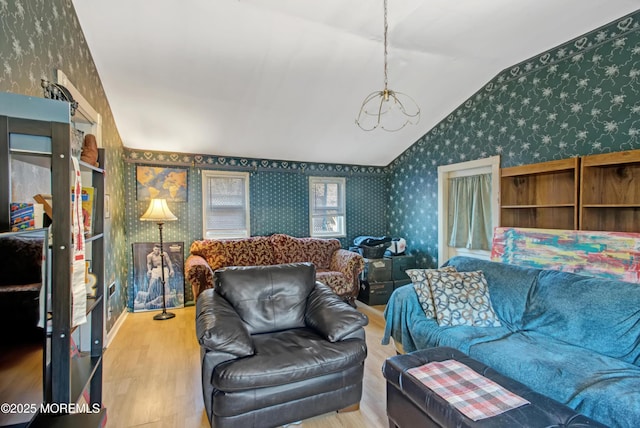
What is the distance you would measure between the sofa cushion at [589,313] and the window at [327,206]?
3.24m

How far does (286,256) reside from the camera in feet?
14.6

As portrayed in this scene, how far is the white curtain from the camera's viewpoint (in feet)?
12.5

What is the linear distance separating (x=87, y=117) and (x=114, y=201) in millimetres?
1233

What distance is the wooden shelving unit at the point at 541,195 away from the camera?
2.91 metres

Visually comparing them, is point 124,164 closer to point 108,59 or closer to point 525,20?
point 108,59

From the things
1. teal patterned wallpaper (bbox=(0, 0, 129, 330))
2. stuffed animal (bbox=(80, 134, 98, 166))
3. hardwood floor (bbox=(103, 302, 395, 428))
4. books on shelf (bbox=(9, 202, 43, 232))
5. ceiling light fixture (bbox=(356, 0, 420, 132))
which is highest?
ceiling light fixture (bbox=(356, 0, 420, 132))

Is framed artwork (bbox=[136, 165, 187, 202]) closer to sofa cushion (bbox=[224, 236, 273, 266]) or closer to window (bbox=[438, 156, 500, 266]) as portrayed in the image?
sofa cushion (bbox=[224, 236, 273, 266])

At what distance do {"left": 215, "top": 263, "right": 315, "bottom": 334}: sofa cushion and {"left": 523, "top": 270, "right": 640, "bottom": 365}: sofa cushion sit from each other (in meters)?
1.71

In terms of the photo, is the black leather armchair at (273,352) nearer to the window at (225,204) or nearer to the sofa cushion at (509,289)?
the sofa cushion at (509,289)

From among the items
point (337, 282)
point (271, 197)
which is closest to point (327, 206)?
point (271, 197)

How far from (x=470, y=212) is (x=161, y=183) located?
4.22m

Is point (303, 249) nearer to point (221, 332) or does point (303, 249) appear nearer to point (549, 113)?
point (221, 332)

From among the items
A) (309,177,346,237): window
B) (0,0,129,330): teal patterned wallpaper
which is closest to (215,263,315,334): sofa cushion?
(0,0,129,330): teal patterned wallpaper

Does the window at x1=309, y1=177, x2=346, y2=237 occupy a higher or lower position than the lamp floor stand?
higher
